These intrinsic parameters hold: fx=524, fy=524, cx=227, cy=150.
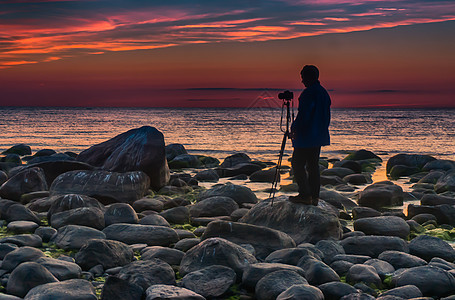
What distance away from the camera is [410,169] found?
644 inches

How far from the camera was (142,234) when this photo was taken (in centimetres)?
717

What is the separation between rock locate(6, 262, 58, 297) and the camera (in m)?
5.05

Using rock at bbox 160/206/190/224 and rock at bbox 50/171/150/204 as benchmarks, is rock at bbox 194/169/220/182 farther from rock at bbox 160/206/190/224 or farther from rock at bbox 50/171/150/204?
rock at bbox 160/206/190/224

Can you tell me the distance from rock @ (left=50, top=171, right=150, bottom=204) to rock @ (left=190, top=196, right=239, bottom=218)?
1955mm

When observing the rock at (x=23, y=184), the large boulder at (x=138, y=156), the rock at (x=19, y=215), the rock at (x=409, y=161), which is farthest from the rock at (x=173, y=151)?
the rock at (x=19, y=215)

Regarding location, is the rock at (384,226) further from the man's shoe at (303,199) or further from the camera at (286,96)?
the camera at (286,96)

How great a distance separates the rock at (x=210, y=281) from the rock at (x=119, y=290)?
565mm

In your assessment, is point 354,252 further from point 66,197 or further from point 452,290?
point 66,197

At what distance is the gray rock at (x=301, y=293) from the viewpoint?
15.5ft

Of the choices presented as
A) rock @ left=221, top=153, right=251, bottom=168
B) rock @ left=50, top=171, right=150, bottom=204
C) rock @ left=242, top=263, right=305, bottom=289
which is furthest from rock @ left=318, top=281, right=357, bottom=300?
rock @ left=221, top=153, right=251, bottom=168

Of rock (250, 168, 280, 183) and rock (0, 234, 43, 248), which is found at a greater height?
rock (0, 234, 43, 248)

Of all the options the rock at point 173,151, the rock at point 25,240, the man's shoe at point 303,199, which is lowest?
the rock at point 173,151

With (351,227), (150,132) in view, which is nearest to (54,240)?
(351,227)

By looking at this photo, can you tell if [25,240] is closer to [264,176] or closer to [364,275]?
[364,275]
